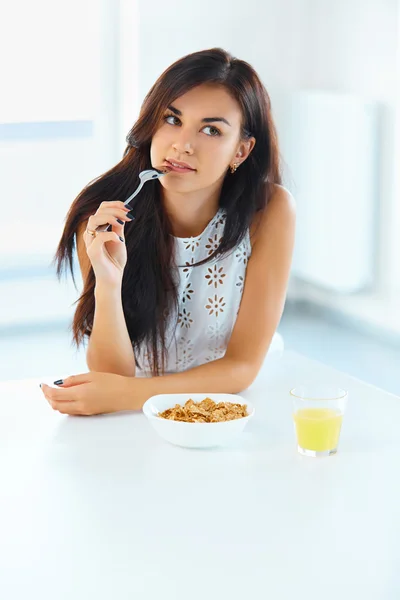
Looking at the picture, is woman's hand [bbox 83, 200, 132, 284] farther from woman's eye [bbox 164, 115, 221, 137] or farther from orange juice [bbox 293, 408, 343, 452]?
orange juice [bbox 293, 408, 343, 452]

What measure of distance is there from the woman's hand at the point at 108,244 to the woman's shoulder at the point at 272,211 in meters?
0.30

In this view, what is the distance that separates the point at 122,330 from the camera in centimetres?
170

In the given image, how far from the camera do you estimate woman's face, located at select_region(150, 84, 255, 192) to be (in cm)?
163

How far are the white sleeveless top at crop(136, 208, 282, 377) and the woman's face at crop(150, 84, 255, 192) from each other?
185 mm

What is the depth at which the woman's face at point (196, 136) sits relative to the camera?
163 centimetres

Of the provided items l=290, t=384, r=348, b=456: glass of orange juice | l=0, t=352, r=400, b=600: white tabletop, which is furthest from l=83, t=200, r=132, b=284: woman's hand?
l=290, t=384, r=348, b=456: glass of orange juice

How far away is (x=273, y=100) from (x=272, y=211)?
2.52 meters

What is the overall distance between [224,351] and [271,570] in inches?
36.8

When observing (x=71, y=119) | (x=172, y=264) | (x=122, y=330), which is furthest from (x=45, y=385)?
(x=71, y=119)

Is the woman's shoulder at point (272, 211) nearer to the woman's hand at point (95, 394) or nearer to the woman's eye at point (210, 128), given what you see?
the woman's eye at point (210, 128)

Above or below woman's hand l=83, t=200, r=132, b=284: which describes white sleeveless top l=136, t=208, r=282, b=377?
below

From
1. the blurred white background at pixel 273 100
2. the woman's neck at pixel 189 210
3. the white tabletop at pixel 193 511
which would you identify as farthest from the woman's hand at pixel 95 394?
the blurred white background at pixel 273 100

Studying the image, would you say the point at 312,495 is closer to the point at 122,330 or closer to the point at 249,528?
the point at 249,528

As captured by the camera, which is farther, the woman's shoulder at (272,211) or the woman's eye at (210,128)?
the woman's shoulder at (272,211)
